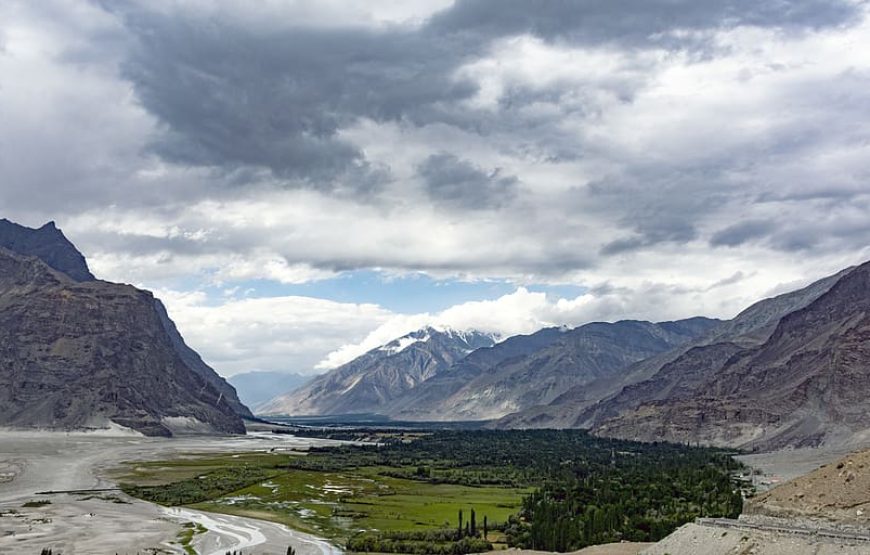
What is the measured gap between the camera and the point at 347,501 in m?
140

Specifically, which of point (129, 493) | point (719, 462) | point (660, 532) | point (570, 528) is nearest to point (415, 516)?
point (570, 528)

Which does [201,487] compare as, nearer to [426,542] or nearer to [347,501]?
[347,501]

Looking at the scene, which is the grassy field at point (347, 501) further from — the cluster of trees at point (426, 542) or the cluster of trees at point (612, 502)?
the cluster of trees at point (612, 502)

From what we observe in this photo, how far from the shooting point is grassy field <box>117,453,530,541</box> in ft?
383

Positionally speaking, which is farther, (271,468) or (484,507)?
(271,468)

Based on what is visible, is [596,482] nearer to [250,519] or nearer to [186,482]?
[250,519]

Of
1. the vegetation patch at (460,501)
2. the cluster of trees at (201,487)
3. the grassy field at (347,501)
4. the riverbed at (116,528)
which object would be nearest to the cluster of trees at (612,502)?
the vegetation patch at (460,501)

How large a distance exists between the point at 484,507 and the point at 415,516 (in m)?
15.5

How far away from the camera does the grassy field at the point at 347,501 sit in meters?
117

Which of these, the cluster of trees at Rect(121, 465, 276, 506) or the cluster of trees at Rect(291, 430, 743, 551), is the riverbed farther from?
the cluster of trees at Rect(291, 430, 743, 551)

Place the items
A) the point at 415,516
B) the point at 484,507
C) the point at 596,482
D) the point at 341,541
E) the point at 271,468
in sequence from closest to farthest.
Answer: the point at 341,541 → the point at 415,516 → the point at 484,507 → the point at 596,482 → the point at 271,468

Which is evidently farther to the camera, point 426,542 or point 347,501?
point 347,501

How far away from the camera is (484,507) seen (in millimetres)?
132375

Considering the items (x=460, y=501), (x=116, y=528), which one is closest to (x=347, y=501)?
(x=460, y=501)
